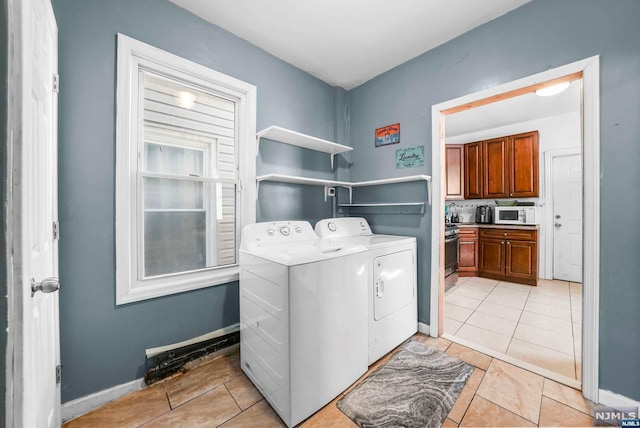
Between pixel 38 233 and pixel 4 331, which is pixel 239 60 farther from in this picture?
pixel 4 331

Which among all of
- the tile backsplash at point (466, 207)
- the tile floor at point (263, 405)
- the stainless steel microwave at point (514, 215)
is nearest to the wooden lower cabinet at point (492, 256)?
the stainless steel microwave at point (514, 215)

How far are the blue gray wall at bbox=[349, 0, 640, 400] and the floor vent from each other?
2532mm

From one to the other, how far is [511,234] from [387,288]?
310 cm

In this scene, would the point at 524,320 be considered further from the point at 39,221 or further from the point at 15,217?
the point at 39,221

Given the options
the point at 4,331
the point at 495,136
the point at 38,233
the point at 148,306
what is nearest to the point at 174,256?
the point at 148,306

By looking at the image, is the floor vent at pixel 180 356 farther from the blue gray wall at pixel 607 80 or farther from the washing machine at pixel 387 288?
the blue gray wall at pixel 607 80

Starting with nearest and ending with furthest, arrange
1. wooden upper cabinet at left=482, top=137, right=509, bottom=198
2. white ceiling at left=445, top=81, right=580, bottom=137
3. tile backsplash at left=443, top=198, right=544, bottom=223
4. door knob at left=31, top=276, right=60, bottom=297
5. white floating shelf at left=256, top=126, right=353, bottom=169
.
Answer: door knob at left=31, top=276, right=60, bottom=297 → white floating shelf at left=256, top=126, right=353, bottom=169 → white ceiling at left=445, top=81, right=580, bottom=137 → wooden upper cabinet at left=482, top=137, right=509, bottom=198 → tile backsplash at left=443, top=198, right=544, bottom=223

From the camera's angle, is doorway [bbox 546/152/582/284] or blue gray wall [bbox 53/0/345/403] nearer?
blue gray wall [bbox 53/0/345/403]

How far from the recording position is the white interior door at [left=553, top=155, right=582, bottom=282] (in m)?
3.73

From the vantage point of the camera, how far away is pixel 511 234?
3811 millimetres

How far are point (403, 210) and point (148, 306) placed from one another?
89.2 inches

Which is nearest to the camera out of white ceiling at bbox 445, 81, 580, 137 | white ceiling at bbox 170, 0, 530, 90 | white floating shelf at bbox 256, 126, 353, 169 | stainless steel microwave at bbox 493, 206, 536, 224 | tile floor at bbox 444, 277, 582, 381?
white ceiling at bbox 170, 0, 530, 90

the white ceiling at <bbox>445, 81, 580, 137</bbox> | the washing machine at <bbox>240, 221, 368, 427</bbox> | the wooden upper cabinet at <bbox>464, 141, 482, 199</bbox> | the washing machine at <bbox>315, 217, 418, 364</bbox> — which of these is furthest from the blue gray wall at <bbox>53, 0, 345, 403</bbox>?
the wooden upper cabinet at <bbox>464, 141, 482, 199</bbox>

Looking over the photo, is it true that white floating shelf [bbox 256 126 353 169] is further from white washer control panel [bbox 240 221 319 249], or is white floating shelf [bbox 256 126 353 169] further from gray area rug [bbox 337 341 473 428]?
gray area rug [bbox 337 341 473 428]
